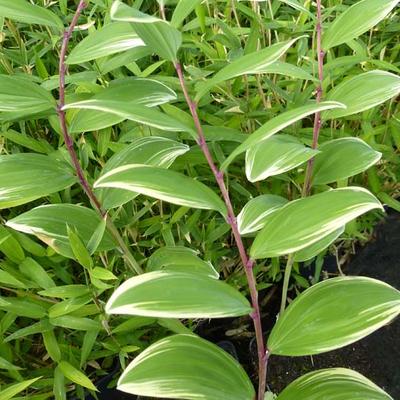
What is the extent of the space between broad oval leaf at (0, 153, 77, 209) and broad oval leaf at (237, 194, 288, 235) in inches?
7.3

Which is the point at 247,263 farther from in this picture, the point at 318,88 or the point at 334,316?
the point at 318,88

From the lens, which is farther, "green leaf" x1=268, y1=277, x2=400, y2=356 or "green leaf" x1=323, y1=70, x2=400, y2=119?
"green leaf" x1=323, y1=70, x2=400, y2=119

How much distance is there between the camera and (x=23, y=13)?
502 mm

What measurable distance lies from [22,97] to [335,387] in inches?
15.4

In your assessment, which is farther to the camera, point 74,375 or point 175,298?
point 74,375

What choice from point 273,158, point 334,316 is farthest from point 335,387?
point 273,158

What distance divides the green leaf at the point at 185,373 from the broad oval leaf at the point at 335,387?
5 cm

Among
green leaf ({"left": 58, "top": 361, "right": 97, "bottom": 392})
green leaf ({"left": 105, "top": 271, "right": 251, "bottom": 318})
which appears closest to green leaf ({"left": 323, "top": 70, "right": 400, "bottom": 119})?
green leaf ({"left": 105, "top": 271, "right": 251, "bottom": 318})

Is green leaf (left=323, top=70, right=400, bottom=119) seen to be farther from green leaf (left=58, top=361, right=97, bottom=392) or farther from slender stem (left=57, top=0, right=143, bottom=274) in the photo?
green leaf (left=58, top=361, right=97, bottom=392)

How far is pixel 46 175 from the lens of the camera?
0.56m

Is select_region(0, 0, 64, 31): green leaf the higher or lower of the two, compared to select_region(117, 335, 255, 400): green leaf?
higher

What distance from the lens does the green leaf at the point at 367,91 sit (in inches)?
20.9

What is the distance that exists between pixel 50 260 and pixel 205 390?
41cm

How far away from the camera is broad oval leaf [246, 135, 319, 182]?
18.3 inches
